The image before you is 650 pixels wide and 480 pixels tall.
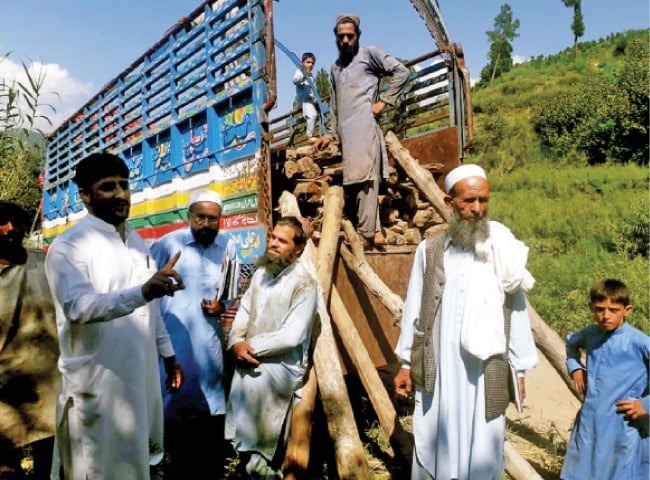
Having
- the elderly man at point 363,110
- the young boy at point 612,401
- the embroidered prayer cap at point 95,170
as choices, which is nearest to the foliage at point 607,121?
the elderly man at point 363,110

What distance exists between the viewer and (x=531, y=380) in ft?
16.4

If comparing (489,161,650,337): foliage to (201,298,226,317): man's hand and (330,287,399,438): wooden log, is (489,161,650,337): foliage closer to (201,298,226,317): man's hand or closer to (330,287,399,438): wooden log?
(330,287,399,438): wooden log

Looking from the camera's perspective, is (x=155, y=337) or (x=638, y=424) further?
(x=638, y=424)

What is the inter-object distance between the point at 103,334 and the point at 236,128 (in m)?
2.29

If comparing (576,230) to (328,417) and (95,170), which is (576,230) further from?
(95,170)

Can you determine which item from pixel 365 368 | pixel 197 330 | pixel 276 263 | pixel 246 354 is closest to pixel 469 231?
pixel 276 263

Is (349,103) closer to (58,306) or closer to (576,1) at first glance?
(58,306)

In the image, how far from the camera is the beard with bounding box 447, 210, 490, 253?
2236 millimetres

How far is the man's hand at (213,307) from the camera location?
9.50 ft

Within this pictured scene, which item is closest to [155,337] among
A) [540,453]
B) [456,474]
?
[456,474]

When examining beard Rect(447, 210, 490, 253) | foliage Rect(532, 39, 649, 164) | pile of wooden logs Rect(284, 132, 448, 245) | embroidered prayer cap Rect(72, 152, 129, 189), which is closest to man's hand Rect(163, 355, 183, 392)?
embroidered prayer cap Rect(72, 152, 129, 189)

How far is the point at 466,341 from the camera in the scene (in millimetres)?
2080

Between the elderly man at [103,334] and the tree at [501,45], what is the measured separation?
5175cm

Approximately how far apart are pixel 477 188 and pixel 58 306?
6.01ft
